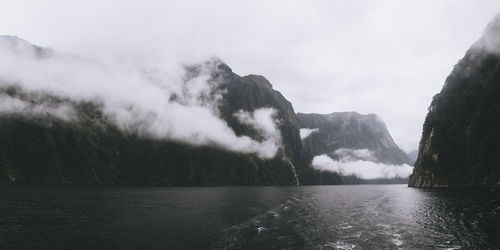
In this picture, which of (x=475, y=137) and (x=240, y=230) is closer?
(x=240, y=230)

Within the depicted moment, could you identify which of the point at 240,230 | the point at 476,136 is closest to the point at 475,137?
the point at 476,136

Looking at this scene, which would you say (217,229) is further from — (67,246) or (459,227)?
(459,227)

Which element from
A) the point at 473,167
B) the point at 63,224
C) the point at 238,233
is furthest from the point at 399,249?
the point at 473,167

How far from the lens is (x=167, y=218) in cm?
7438

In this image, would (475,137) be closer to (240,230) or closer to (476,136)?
(476,136)

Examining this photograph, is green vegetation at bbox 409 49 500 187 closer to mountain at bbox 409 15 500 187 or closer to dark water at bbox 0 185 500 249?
mountain at bbox 409 15 500 187

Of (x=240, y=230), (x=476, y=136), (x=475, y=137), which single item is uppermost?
(x=476, y=136)

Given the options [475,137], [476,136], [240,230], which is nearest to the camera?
[240,230]

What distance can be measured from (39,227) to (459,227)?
3394 inches

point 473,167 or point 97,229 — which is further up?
point 473,167

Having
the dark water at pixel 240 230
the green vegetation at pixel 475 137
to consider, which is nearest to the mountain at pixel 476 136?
the green vegetation at pixel 475 137

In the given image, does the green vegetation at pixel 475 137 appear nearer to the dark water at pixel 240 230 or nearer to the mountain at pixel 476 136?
the mountain at pixel 476 136

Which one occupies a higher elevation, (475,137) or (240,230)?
(475,137)

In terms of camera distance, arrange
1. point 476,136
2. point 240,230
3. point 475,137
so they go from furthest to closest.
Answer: point 475,137 → point 476,136 → point 240,230
